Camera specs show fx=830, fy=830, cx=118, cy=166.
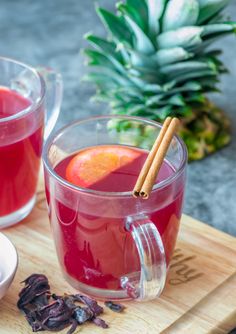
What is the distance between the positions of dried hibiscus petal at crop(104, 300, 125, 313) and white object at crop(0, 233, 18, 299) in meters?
0.14

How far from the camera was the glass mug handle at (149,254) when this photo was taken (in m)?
1.10

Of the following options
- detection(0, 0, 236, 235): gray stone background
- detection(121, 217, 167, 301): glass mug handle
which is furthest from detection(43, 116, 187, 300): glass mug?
detection(0, 0, 236, 235): gray stone background

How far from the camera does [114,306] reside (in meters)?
1.19

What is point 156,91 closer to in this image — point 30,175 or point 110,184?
point 30,175

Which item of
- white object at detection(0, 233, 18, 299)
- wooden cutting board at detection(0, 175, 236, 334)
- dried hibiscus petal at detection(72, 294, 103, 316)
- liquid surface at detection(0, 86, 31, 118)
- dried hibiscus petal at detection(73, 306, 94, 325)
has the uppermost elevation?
liquid surface at detection(0, 86, 31, 118)

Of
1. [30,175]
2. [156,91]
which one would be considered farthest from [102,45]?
[30,175]

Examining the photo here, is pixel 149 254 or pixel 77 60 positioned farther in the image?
pixel 77 60

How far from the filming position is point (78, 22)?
2.24m

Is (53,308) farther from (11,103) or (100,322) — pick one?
(11,103)

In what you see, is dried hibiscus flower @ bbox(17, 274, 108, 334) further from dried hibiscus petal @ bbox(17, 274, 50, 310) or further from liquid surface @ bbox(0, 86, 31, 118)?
liquid surface @ bbox(0, 86, 31, 118)

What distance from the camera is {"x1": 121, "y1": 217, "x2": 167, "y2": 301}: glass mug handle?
1.10 metres

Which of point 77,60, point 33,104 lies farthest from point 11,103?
point 77,60

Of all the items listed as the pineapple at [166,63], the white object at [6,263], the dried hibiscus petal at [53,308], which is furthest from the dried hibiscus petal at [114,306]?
the pineapple at [166,63]

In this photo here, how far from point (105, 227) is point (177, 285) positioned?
176mm
